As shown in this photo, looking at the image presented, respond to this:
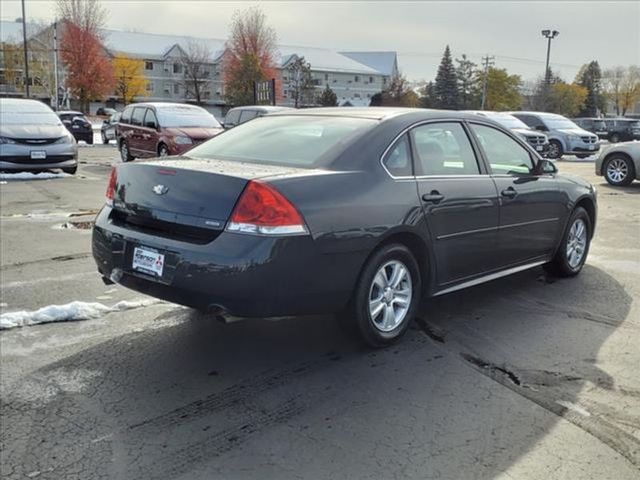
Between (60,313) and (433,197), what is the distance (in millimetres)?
2847

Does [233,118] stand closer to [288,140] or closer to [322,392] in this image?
[288,140]

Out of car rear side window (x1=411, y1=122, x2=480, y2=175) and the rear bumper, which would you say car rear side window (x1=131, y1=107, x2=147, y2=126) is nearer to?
car rear side window (x1=411, y1=122, x2=480, y2=175)

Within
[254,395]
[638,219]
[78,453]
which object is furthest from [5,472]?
[638,219]

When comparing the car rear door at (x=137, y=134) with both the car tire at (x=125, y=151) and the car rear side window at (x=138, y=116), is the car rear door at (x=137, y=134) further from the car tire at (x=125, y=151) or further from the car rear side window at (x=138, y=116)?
the car tire at (x=125, y=151)

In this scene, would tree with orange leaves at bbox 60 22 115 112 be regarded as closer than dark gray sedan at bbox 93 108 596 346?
No

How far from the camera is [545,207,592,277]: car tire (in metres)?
5.96

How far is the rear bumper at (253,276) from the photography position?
11.4 feet

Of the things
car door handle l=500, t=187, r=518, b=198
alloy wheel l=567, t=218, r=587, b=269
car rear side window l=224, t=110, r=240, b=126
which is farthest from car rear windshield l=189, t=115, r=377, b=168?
car rear side window l=224, t=110, r=240, b=126

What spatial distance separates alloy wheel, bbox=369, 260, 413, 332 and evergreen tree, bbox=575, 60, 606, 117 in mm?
85699

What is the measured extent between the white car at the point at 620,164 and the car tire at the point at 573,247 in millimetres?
9036

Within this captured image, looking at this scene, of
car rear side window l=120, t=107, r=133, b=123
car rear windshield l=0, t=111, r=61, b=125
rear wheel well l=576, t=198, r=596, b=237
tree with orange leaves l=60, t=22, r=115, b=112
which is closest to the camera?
rear wheel well l=576, t=198, r=596, b=237

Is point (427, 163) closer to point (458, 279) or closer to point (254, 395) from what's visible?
point (458, 279)

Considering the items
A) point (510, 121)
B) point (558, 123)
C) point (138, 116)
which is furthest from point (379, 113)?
point (558, 123)

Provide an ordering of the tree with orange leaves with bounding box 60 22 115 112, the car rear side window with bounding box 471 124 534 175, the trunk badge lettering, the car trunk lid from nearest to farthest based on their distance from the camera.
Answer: the car trunk lid, the trunk badge lettering, the car rear side window with bounding box 471 124 534 175, the tree with orange leaves with bounding box 60 22 115 112
